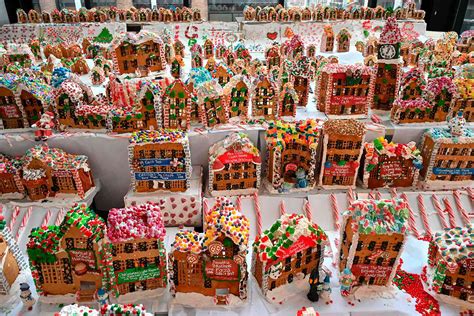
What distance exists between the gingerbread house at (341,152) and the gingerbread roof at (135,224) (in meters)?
2.09

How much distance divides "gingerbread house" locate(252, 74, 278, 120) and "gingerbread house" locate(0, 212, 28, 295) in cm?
289

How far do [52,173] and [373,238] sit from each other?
131 inches

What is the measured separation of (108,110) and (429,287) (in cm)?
378

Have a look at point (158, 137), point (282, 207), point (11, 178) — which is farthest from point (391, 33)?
point (11, 178)

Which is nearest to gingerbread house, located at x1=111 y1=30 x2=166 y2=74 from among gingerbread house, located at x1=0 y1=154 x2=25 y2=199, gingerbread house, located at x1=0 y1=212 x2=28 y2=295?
gingerbread house, located at x1=0 y1=154 x2=25 y2=199

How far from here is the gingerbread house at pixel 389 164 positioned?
4.47 metres

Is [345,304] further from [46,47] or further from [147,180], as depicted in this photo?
[46,47]

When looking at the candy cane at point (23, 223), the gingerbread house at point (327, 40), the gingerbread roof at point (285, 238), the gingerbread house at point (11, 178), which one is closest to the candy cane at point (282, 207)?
the gingerbread roof at point (285, 238)

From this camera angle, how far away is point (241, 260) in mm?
3158

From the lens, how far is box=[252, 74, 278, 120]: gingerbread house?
15.6 ft

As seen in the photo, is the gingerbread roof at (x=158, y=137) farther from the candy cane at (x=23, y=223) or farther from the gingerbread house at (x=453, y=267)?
the gingerbread house at (x=453, y=267)

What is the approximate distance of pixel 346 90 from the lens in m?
4.93

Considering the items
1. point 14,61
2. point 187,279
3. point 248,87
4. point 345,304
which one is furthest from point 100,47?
point 345,304

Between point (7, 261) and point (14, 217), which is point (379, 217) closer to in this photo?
point (7, 261)
